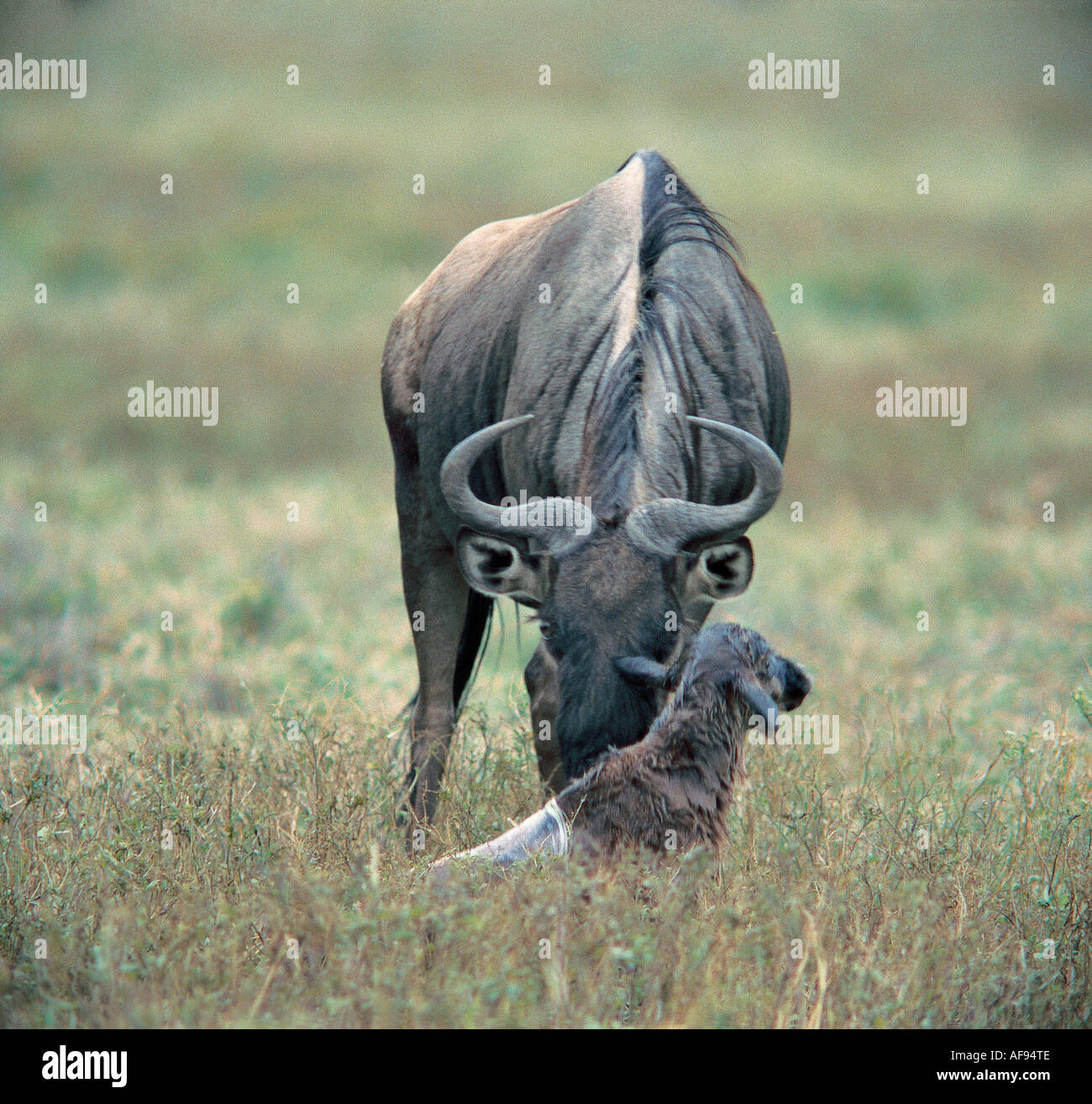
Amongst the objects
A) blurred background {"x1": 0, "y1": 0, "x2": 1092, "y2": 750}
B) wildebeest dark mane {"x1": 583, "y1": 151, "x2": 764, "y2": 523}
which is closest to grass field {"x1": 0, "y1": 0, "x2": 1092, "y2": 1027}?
blurred background {"x1": 0, "y1": 0, "x2": 1092, "y2": 750}

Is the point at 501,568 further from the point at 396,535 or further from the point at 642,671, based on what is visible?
Result: the point at 396,535

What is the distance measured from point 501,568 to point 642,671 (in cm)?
87

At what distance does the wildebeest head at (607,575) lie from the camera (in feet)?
13.3

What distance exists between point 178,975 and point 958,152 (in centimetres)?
2813

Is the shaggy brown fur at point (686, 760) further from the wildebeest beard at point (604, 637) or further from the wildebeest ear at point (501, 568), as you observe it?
the wildebeest ear at point (501, 568)

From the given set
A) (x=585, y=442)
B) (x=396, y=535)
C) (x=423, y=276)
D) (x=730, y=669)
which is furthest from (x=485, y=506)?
(x=423, y=276)

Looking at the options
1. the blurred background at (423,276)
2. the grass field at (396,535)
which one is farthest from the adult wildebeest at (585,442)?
the blurred background at (423,276)

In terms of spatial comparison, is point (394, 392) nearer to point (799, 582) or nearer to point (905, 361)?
point (799, 582)

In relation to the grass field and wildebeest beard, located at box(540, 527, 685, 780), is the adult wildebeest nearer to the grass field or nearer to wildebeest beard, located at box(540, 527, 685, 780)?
wildebeest beard, located at box(540, 527, 685, 780)

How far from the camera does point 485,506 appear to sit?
4.56 m

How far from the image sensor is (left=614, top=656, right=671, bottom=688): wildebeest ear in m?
4.00

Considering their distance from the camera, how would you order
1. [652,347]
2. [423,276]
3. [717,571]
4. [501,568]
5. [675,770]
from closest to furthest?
1. [675,770]
2. [717,571]
3. [501,568]
4. [652,347]
5. [423,276]

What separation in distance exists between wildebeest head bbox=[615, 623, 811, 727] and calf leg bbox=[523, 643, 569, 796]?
343 mm
